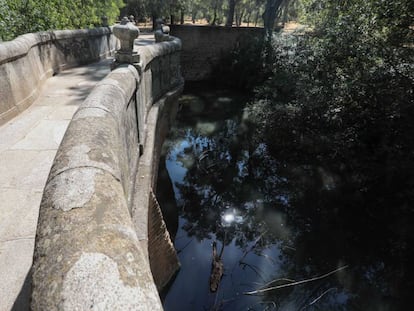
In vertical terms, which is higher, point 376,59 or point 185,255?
point 376,59

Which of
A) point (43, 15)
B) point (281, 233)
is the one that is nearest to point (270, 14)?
point (43, 15)

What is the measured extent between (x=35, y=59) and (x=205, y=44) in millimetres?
15227

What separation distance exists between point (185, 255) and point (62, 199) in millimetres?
6038

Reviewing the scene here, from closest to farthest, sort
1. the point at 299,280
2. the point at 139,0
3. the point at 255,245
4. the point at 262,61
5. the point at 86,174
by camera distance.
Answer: the point at 86,174 < the point at 299,280 < the point at 255,245 < the point at 262,61 < the point at 139,0

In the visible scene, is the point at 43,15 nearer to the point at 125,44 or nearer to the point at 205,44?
the point at 125,44

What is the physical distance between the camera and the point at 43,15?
7254 millimetres

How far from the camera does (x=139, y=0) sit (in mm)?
23172

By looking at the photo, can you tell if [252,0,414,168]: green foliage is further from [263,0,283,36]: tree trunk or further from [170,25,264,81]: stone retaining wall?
[170,25,264,81]: stone retaining wall

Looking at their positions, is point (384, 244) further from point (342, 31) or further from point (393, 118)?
point (342, 31)

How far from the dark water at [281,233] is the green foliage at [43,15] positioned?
4.76m

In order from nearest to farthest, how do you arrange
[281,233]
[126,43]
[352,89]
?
1. [126,43]
2. [281,233]
3. [352,89]

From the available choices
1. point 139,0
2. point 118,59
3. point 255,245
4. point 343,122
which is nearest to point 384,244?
point 255,245

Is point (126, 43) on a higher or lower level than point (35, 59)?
higher

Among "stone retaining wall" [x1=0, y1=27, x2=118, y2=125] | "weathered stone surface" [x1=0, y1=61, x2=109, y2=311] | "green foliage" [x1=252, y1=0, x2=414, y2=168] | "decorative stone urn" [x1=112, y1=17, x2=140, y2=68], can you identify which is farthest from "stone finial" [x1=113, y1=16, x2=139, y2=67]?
"green foliage" [x1=252, y1=0, x2=414, y2=168]
